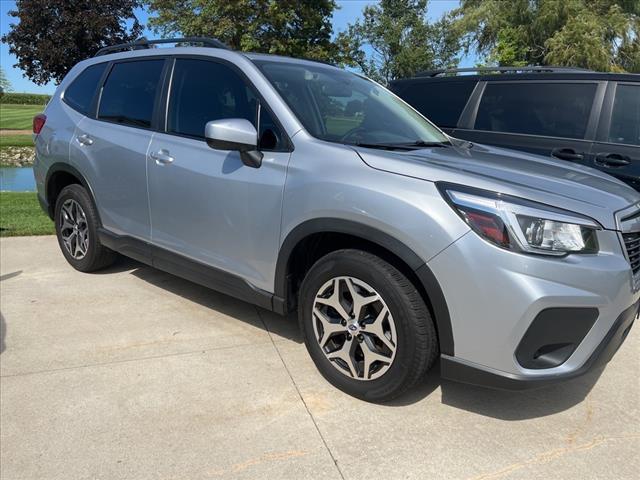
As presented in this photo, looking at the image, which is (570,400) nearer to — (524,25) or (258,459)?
(258,459)

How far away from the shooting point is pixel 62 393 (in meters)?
2.90

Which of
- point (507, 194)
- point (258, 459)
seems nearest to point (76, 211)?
point (258, 459)

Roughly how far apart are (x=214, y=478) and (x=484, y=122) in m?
4.45

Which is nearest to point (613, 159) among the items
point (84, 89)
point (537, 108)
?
point (537, 108)

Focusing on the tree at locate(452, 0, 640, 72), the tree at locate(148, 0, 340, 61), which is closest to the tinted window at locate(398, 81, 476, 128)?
the tree at locate(148, 0, 340, 61)

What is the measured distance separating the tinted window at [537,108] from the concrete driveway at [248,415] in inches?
83.4

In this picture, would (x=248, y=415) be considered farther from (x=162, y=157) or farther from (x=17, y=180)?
(x=17, y=180)

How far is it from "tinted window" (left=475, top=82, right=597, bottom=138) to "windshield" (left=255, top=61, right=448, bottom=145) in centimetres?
176

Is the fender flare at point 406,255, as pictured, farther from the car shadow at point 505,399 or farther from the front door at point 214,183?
the car shadow at point 505,399

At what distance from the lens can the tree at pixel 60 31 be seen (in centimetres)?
2247

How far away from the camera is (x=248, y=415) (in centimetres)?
273

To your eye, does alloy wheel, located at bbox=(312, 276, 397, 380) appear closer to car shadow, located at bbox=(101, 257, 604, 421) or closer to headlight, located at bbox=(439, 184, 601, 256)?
car shadow, located at bbox=(101, 257, 604, 421)

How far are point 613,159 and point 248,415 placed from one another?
3.85 meters

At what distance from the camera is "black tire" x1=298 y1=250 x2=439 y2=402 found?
2508 mm
